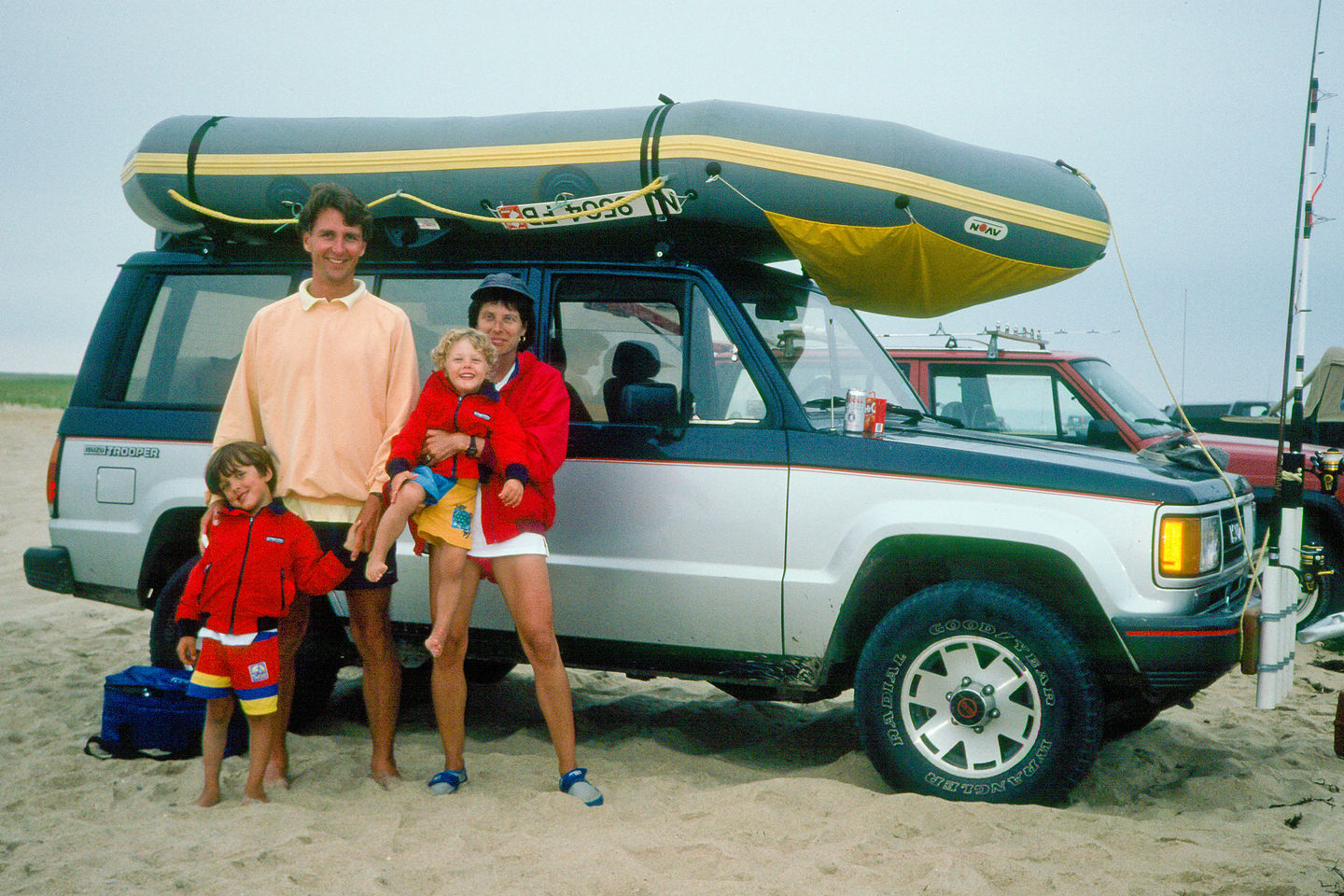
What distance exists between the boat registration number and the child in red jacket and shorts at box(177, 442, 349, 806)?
1.39 m

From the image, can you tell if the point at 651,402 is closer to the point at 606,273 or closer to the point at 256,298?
the point at 606,273

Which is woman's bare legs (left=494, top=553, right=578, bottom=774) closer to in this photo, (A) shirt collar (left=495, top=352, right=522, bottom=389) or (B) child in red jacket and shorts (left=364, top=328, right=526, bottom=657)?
(B) child in red jacket and shorts (left=364, top=328, right=526, bottom=657)

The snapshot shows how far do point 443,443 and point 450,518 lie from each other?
0.28 metres

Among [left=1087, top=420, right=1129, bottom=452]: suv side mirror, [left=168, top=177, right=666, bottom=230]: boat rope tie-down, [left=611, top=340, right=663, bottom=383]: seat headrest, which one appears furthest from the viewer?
[left=1087, top=420, right=1129, bottom=452]: suv side mirror

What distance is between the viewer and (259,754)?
3.95m

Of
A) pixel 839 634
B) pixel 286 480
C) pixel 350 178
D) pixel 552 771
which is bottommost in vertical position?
pixel 552 771

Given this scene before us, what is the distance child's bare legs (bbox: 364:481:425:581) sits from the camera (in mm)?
3660

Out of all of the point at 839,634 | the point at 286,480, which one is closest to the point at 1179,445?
the point at 839,634

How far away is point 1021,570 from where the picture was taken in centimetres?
394

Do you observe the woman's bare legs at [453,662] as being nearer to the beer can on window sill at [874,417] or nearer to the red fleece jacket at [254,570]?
the red fleece jacket at [254,570]

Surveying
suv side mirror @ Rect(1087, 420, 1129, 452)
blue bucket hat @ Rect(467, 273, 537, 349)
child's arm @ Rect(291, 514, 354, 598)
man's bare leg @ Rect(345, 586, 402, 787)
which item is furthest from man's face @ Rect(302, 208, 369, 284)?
suv side mirror @ Rect(1087, 420, 1129, 452)

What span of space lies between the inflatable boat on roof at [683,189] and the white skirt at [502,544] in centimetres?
131

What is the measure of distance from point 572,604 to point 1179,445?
2614 mm

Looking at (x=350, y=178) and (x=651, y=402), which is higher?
(x=350, y=178)
